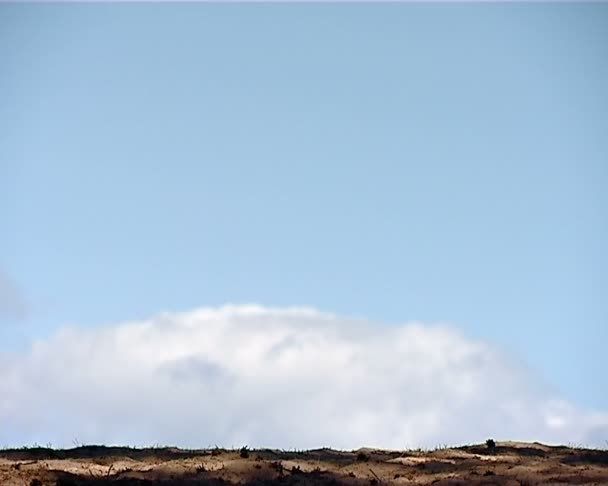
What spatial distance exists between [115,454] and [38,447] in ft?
7.30

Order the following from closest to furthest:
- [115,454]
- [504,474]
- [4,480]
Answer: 1. [4,480]
2. [504,474]
3. [115,454]

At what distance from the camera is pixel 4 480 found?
20641mm

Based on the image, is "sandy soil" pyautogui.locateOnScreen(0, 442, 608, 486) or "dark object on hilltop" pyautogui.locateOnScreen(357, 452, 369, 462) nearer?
"sandy soil" pyautogui.locateOnScreen(0, 442, 608, 486)

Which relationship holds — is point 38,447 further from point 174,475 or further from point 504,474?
point 504,474

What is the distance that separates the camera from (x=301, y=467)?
22969 mm

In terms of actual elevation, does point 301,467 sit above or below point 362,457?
below

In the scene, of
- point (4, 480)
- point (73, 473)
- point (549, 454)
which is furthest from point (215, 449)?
point (549, 454)

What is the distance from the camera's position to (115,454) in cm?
2436

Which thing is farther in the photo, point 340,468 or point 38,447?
point 38,447

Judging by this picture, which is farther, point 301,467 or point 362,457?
point 362,457

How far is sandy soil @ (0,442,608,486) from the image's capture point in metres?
21.4

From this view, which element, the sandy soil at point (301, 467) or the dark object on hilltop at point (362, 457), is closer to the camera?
the sandy soil at point (301, 467)

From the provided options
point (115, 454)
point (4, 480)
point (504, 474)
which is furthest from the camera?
point (115, 454)

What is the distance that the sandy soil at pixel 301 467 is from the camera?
21.4m
